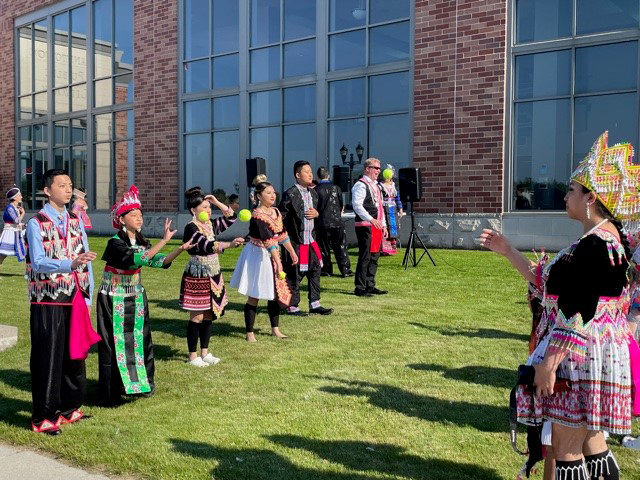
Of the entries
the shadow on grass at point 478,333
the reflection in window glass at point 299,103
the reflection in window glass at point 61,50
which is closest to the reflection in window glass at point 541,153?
the reflection in window glass at point 299,103

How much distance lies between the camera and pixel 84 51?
24.8m

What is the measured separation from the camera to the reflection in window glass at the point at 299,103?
18.3m

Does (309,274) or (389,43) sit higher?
(389,43)

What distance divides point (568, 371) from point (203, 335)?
4.16 m

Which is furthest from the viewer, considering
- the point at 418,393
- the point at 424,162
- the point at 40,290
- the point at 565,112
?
the point at 424,162

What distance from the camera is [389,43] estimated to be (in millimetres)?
16766

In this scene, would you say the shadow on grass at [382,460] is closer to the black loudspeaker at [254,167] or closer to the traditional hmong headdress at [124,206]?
the traditional hmong headdress at [124,206]

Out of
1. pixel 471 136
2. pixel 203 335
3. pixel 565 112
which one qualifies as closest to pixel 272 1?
pixel 471 136

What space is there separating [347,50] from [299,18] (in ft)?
6.81

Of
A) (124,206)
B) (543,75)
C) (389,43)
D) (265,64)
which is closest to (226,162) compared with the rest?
(265,64)

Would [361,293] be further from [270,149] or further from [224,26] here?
[224,26]

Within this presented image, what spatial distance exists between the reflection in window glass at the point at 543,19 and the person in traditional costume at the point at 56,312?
12846 millimetres

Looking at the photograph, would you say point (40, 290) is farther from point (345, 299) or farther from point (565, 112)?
point (565, 112)

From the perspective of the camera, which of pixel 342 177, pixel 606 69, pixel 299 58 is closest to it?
pixel 606 69
